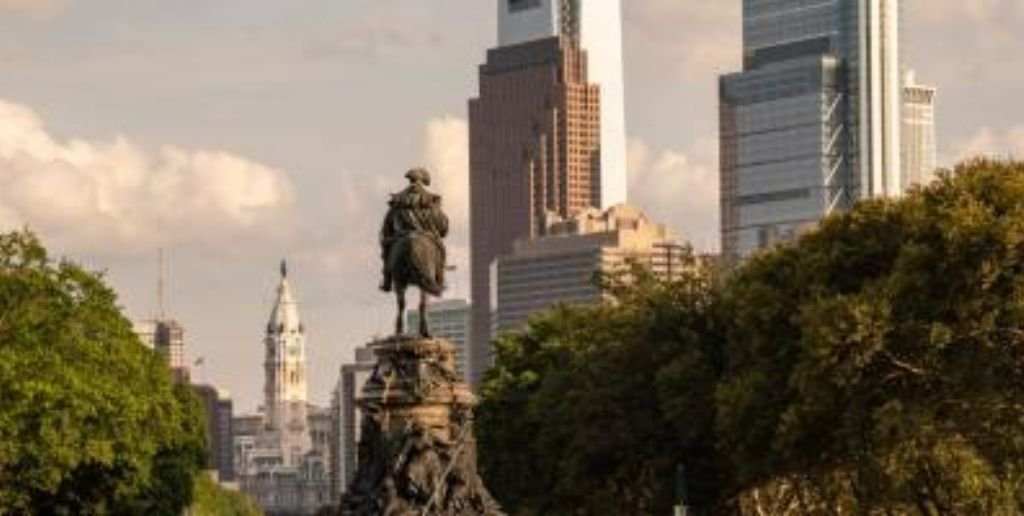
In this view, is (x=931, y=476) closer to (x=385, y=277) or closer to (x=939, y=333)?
(x=939, y=333)

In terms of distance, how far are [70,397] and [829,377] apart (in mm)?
25871

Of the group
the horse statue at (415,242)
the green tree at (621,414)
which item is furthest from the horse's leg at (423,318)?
the green tree at (621,414)

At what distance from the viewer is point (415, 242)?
4900 cm

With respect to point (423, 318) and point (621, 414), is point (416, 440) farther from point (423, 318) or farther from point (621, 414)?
point (621, 414)

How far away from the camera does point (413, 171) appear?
49.6 meters

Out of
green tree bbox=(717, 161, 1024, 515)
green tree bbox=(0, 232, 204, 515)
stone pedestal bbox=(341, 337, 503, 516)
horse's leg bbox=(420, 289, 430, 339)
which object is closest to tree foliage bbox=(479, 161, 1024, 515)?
green tree bbox=(717, 161, 1024, 515)

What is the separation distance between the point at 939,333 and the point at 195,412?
72900mm

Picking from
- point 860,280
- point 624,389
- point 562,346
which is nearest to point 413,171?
point 860,280

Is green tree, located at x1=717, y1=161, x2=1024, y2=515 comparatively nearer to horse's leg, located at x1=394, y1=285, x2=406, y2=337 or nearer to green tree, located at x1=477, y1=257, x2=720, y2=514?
green tree, located at x1=477, y1=257, x2=720, y2=514

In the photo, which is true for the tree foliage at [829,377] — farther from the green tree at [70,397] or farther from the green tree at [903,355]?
the green tree at [70,397]

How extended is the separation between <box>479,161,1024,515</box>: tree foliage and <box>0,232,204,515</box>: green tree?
12526 millimetres

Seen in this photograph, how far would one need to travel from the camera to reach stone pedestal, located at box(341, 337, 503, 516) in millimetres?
48438

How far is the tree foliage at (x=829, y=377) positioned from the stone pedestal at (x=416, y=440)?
20.3 m

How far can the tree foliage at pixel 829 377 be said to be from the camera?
6838 centimetres
